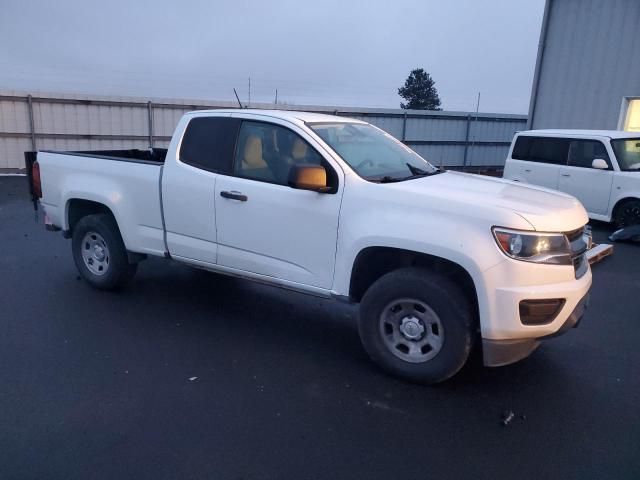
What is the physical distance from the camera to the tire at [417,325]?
11.8 ft

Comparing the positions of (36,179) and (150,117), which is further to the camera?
(150,117)

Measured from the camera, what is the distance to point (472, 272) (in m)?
3.46

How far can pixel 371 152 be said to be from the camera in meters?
4.57

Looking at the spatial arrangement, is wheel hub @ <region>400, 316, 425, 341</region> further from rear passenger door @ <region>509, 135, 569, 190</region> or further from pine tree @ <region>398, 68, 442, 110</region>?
pine tree @ <region>398, 68, 442, 110</region>

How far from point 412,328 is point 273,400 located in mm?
1087

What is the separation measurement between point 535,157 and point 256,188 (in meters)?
7.73

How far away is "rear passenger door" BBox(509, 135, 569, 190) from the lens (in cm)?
1003

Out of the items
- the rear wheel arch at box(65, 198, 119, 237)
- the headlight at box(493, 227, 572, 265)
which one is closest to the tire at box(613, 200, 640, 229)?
the headlight at box(493, 227, 572, 265)

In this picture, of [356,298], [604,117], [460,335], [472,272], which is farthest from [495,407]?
[604,117]

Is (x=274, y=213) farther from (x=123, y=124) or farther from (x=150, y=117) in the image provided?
(x=123, y=124)

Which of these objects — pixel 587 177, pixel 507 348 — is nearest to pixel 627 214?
pixel 587 177

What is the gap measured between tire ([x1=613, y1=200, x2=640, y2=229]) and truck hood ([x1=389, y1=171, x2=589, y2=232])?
5.76m

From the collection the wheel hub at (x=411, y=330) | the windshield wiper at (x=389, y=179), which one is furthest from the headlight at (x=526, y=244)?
the windshield wiper at (x=389, y=179)

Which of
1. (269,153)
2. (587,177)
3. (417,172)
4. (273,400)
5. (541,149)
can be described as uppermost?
(269,153)
